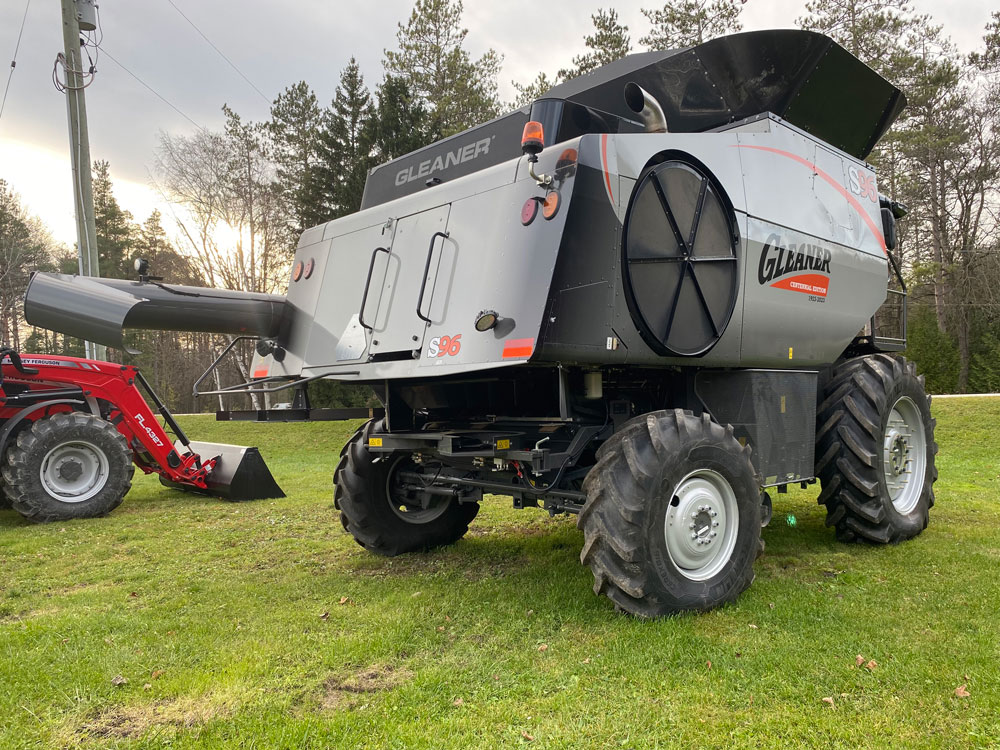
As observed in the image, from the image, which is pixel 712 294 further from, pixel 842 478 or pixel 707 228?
pixel 842 478

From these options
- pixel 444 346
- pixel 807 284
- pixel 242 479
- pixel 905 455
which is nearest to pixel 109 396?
Answer: pixel 242 479

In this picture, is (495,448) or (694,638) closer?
(694,638)

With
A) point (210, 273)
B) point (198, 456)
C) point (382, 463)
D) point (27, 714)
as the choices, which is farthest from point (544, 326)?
point (210, 273)

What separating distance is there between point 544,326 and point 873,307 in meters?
3.81

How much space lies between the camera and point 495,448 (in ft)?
13.8

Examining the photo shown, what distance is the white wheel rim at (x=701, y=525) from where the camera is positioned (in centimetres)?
407

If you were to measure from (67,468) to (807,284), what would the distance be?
797 centimetres

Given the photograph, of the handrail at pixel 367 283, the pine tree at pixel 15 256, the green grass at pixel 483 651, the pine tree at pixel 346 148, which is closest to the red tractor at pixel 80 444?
the green grass at pixel 483 651

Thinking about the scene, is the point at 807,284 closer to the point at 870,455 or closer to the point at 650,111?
the point at 870,455

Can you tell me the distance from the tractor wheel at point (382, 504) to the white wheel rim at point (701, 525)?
2124mm

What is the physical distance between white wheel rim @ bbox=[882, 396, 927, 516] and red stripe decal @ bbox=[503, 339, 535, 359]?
3.87 m

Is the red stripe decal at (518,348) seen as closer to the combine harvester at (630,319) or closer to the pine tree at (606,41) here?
the combine harvester at (630,319)

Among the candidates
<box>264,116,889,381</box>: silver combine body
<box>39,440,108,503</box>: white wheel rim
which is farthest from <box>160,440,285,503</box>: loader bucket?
<box>264,116,889,381</box>: silver combine body

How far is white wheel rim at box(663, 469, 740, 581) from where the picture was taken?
13.3ft
